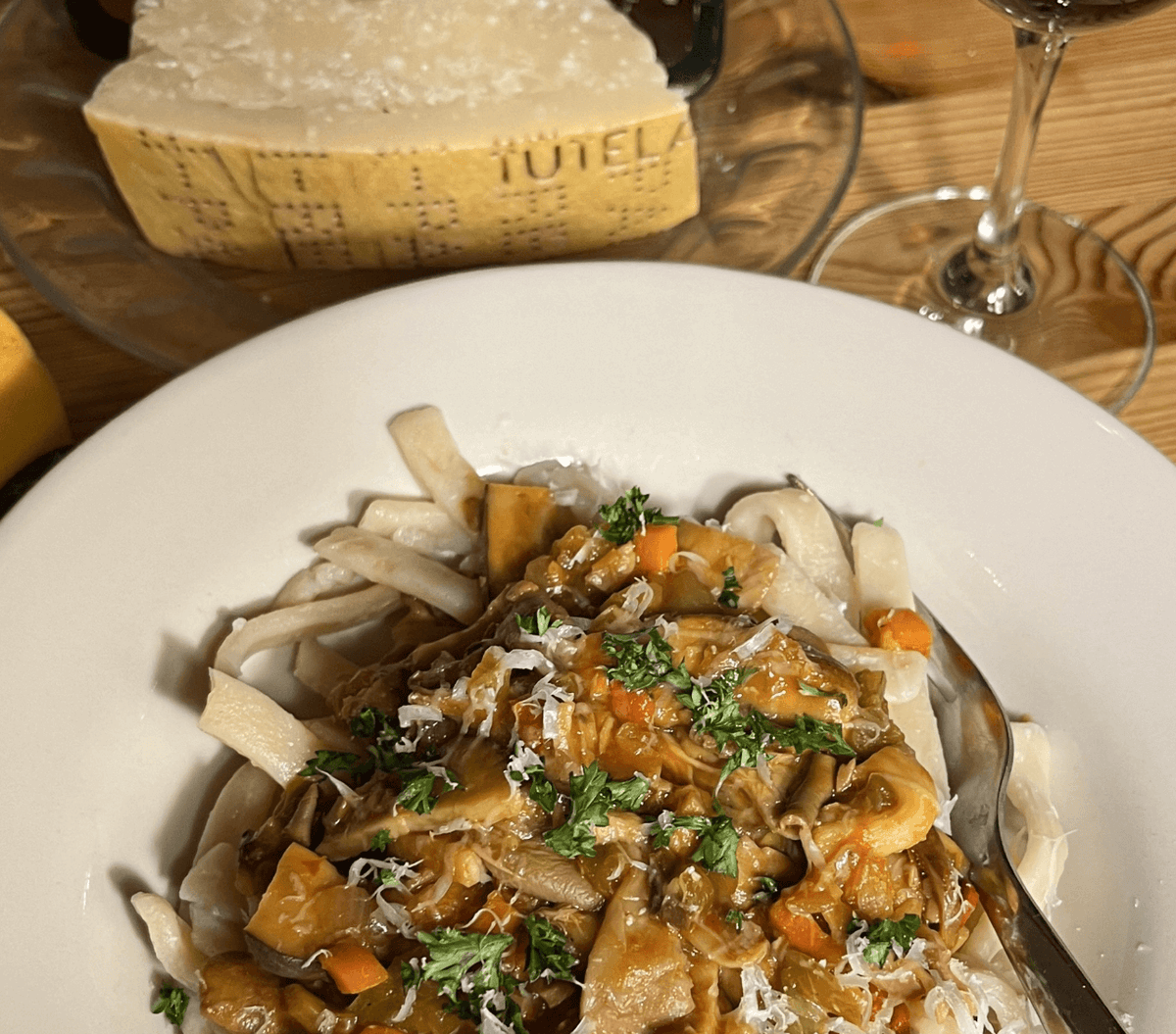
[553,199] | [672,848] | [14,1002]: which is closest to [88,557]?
[14,1002]

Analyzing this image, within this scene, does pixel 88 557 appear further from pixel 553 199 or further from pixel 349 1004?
pixel 553 199

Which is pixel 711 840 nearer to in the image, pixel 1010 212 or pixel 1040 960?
pixel 1040 960

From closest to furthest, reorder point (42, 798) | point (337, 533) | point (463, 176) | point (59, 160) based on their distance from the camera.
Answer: point (42, 798) → point (337, 533) → point (463, 176) → point (59, 160)

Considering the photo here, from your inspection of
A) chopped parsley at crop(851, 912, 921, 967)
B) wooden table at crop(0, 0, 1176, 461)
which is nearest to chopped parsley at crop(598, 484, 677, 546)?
chopped parsley at crop(851, 912, 921, 967)

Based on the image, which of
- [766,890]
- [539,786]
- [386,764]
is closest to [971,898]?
[766,890]

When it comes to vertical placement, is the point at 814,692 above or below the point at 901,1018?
above

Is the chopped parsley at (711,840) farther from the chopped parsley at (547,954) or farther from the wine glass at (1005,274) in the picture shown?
the wine glass at (1005,274)

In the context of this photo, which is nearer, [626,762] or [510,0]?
[626,762]
